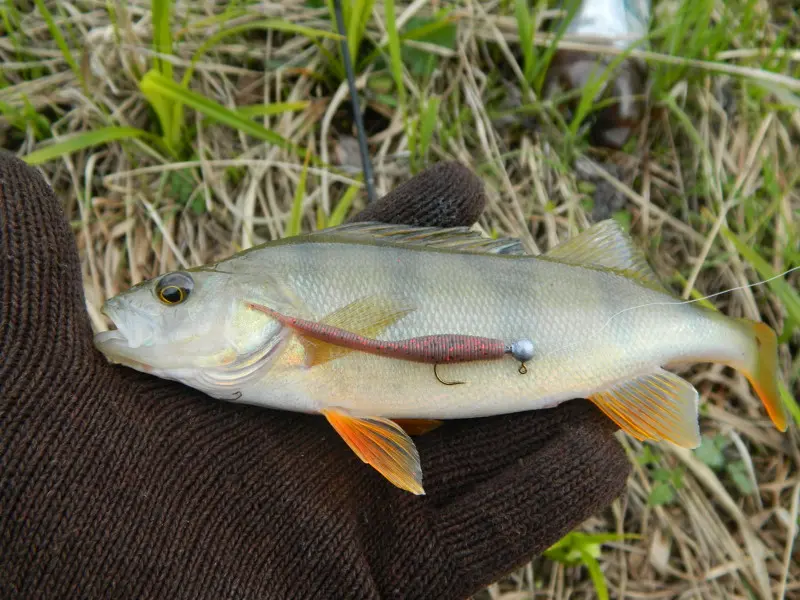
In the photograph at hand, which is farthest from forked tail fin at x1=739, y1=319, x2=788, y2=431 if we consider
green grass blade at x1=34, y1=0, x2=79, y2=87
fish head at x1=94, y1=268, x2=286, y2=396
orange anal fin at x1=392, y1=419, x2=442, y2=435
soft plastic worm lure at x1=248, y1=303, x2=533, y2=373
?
green grass blade at x1=34, y1=0, x2=79, y2=87

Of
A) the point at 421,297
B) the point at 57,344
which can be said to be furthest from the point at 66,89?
the point at 421,297

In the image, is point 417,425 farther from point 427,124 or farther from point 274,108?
point 274,108

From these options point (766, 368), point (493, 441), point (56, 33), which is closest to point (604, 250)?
point (766, 368)

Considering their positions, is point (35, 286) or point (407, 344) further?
point (407, 344)

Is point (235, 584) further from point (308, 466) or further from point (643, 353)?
point (643, 353)

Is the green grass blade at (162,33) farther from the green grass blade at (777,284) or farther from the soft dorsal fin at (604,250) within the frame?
the green grass blade at (777,284)

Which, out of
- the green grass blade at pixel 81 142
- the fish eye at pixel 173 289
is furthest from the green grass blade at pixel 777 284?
the green grass blade at pixel 81 142
